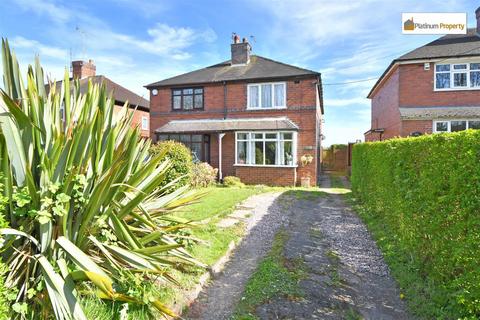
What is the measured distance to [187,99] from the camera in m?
19.1

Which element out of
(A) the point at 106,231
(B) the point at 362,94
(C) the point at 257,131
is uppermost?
(B) the point at 362,94

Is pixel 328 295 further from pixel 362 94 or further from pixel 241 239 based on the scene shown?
pixel 362 94

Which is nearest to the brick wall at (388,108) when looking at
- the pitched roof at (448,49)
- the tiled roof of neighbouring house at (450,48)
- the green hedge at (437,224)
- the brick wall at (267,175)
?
the pitched roof at (448,49)

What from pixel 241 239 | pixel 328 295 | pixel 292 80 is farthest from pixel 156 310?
pixel 292 80

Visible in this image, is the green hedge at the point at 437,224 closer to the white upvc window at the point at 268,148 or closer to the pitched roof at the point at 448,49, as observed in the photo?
the white upvc window at the point at 268,148

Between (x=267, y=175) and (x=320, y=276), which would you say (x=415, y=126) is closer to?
(x=267, y=175)

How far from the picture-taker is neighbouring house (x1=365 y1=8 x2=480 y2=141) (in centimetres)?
1509

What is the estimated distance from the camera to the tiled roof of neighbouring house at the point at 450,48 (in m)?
15.4

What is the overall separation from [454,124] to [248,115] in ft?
34.5

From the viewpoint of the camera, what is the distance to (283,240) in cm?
595

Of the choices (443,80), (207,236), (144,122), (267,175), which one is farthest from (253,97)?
(144,122)

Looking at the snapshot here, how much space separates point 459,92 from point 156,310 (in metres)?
18.2

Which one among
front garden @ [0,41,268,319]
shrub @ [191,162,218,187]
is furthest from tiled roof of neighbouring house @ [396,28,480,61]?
front garden @ [0,41,268,319]

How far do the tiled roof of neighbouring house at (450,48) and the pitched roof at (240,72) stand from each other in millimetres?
5574
